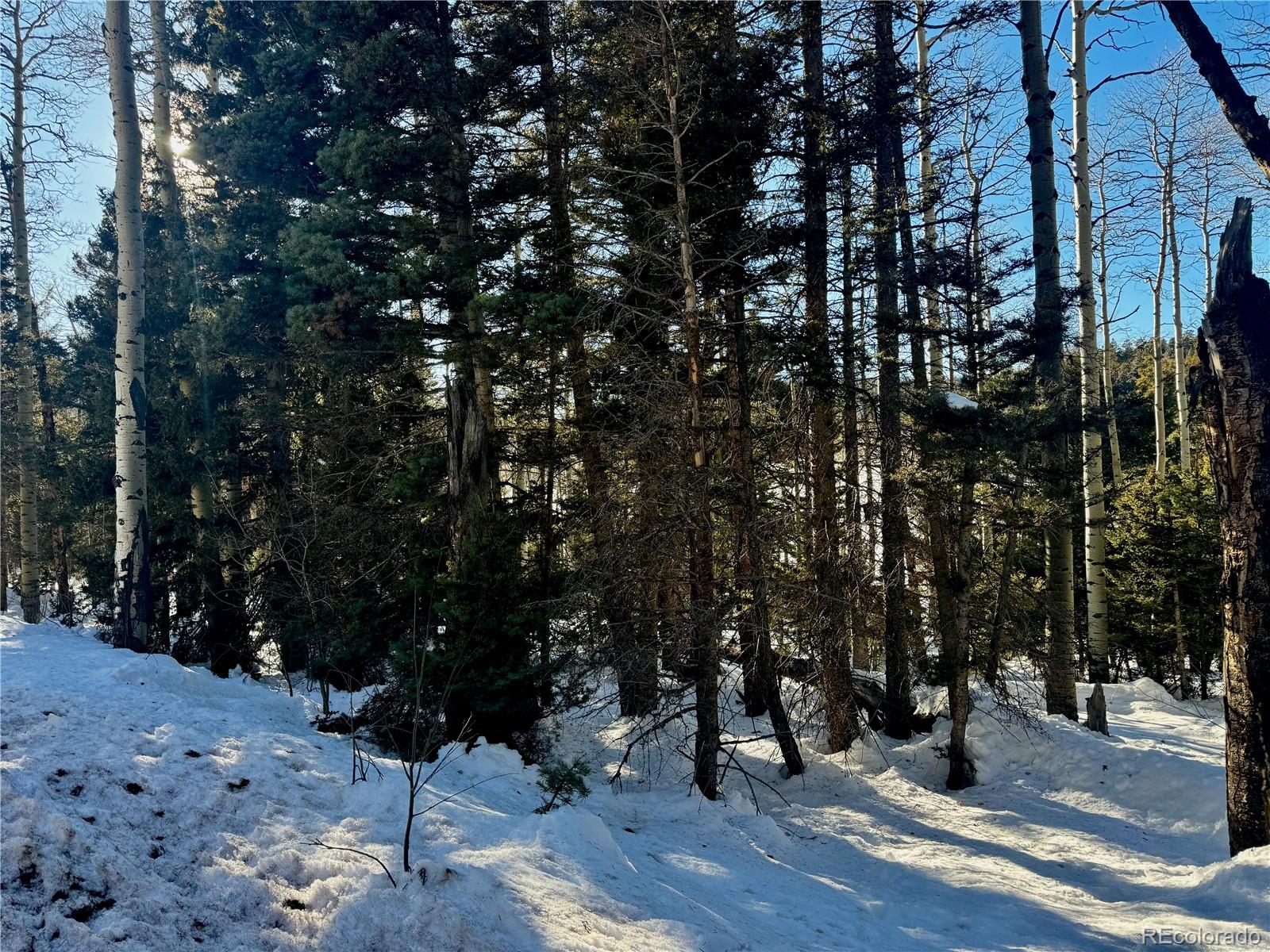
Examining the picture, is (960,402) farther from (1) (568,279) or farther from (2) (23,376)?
(2) (23,376)

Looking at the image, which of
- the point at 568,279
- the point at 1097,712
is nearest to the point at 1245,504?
the point at 1097,712

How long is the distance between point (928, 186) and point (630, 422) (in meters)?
6.73

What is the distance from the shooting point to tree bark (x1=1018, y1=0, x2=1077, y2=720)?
370 inches

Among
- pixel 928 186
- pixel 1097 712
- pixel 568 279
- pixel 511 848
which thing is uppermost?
pixel 928 186

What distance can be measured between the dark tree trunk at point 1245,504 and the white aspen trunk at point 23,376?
1762 centimetres

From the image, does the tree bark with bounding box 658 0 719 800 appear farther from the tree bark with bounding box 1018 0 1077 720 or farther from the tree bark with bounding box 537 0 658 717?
the tree bark with bounding box 1018 0 1077 720

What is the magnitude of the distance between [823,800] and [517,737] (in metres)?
4.03

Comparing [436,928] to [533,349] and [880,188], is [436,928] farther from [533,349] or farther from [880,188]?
[880,188]

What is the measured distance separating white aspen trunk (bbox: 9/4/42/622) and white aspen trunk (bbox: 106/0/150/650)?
297 inches

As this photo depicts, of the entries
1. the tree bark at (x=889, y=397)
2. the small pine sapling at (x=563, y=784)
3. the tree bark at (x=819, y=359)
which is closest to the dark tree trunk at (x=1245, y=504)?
the tree bark at (x=889, y=397)

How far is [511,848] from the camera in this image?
4406 millimetres

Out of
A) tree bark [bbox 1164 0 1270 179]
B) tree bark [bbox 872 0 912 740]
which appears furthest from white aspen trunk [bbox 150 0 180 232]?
tree bark [bbox 1164 0 1270 179]

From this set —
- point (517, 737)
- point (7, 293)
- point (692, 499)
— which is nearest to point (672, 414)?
point (692, 499)

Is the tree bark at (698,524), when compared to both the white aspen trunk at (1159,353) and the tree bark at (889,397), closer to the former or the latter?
the tree bark at (889,397)
